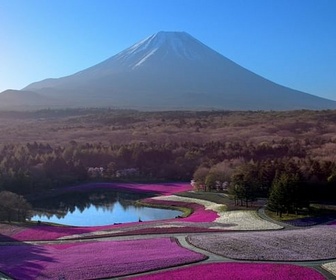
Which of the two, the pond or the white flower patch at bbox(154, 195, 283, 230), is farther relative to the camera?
the pond

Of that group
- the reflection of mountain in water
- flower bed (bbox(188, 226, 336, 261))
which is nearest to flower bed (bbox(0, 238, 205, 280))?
flower bed (bbox(188, 226, 336, 261))

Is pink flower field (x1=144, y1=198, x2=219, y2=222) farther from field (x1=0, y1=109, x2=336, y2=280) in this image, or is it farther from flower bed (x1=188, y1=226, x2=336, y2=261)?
flower bed (x1=188, y1=226, x2=336, y2=261)

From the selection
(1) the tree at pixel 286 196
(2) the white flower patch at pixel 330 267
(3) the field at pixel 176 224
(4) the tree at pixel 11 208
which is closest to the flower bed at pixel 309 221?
(3) the field at pixel 176 224

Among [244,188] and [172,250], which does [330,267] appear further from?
[244,188]

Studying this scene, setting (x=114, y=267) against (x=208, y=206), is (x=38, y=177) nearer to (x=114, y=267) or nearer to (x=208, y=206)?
(x=208, y=206)

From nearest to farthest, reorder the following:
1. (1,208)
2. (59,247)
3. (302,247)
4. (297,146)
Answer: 1. (302,247)
2. (59,247)
3. (1,208)
4. (297,146)

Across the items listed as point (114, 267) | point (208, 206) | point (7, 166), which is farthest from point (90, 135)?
point (114, 267)

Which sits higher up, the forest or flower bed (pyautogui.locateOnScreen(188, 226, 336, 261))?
the forest

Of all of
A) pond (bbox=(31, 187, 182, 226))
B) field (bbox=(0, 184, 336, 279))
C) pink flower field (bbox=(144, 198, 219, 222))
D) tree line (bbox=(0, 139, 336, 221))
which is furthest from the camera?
pond (bbox=(31, 187, 182, 226))
